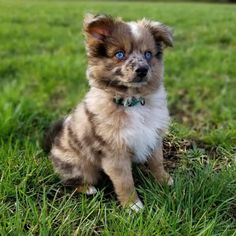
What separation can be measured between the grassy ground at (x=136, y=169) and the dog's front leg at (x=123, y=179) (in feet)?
0.23

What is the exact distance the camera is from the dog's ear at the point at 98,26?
11.3 feet

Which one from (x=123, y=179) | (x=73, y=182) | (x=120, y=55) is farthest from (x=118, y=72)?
(x=73, y=182)

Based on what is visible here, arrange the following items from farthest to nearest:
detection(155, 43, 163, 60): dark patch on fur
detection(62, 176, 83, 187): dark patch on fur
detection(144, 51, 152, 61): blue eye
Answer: detection(62, 176, 83, 187): dark patch on fur
detection(155, 43, 163, 60): dark patch on fur
detection(144, 51, 152, 61): blue eye

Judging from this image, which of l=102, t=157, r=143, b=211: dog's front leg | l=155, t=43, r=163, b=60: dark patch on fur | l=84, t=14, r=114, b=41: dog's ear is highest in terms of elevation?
l=84, t=14, r=114, b=41: dog's ear

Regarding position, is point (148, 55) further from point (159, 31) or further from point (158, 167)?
point (158, 167)

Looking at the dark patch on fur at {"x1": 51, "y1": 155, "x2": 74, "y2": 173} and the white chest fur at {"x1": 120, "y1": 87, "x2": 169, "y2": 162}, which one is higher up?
the white chest fur at {"x1": 120, "y1": 87, "x2": 169, "y2": 162}

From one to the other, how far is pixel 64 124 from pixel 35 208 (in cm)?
96

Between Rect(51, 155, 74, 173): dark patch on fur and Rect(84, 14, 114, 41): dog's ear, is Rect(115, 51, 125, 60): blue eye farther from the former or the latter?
Rect(51, 155, 74, 173): dark patch on fur

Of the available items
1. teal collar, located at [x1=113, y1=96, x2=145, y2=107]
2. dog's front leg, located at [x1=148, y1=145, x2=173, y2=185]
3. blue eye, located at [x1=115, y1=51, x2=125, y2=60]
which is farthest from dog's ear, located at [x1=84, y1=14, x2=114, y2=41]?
dog's front leg, located at [x1=148, y1=145, x2=173, y2=185]

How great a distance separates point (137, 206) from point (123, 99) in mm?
678

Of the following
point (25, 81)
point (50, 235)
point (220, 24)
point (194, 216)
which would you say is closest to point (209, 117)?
point (25, 81)

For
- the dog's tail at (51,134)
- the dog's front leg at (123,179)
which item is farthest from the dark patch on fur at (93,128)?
the dog's tail at (51,134)

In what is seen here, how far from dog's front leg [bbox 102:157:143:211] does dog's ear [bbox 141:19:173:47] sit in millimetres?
795

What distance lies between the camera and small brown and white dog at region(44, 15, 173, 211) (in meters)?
3.41
